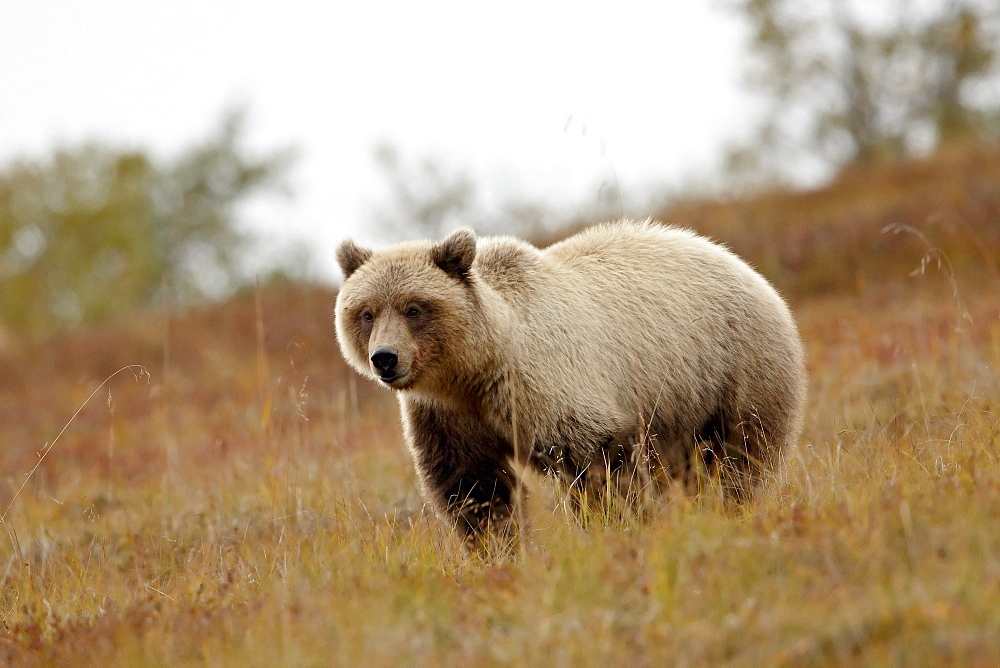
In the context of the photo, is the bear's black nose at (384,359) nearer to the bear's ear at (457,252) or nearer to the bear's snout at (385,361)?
the bear's snout at (385,361)

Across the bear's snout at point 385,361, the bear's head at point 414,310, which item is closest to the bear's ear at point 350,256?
the bear's head at point 414,310

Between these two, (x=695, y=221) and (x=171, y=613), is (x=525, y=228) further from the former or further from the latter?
(x=171, y=613)

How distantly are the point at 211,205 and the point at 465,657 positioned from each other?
110 feet

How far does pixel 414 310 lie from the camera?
5.28 meters

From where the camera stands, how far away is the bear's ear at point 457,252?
5.33m

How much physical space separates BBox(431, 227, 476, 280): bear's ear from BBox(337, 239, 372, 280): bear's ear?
1.53 ft

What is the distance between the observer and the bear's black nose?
4.94m

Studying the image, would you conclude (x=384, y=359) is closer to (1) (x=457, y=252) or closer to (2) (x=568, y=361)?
(1) (x=457, y=252)

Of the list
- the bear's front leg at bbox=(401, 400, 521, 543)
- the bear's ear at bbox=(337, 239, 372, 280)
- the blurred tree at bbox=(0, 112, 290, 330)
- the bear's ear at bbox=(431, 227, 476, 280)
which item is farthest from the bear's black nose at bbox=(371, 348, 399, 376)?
the blurred tree at bbox=(0, 112, 290, 330)

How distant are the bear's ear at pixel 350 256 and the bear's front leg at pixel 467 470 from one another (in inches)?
37.4

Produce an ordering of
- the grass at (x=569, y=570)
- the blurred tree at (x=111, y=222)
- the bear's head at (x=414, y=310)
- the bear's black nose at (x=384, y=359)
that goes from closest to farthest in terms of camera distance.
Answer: the grass at (x=569, y=570)
the bear's black nose at (x=384, y=359)
the bear's head at (x=414, y=310)
the blurred tree at (x=111, y=222)

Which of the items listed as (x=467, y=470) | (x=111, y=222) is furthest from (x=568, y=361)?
(x=111, y=222)

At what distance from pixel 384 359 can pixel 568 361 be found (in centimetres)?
103

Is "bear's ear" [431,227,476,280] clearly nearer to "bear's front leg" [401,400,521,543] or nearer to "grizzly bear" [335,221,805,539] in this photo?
"grizzly bear" [335,221,805,539]
